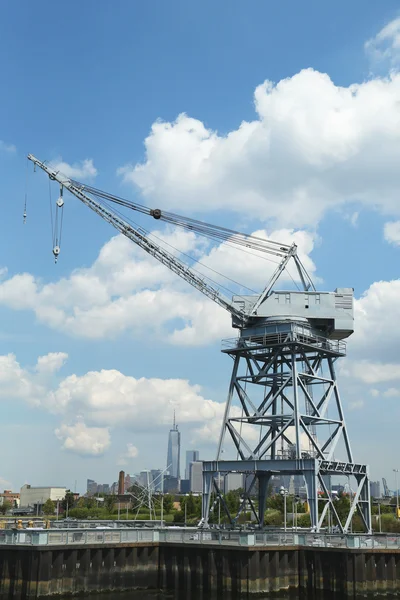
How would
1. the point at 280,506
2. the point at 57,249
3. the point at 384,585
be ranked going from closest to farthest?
1. the point at 384,585
2. the point at 57,249
3. the point at 280,506

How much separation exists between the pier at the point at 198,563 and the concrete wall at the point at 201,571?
6cm

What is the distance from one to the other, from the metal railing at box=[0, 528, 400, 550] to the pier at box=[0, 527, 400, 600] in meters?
0.06

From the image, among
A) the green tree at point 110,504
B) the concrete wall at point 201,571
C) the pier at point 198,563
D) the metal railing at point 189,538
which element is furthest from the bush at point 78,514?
the concrete wall at point 201,571

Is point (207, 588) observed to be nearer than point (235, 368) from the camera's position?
Yes

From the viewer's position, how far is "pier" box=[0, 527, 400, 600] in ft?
144

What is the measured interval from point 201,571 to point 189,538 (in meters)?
3.21

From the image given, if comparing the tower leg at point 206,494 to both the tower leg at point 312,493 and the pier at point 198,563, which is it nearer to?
the tower leg at point 312,493

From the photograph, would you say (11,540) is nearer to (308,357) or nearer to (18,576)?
(18,576)

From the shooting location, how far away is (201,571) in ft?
157

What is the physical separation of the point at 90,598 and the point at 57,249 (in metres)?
35.9

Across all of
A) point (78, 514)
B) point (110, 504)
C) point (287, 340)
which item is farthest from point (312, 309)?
point (110, 504)

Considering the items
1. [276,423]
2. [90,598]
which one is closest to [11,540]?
[90,598]

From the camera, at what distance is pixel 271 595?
44.8m

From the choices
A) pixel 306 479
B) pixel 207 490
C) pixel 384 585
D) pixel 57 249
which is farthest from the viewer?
pixel 57 249
